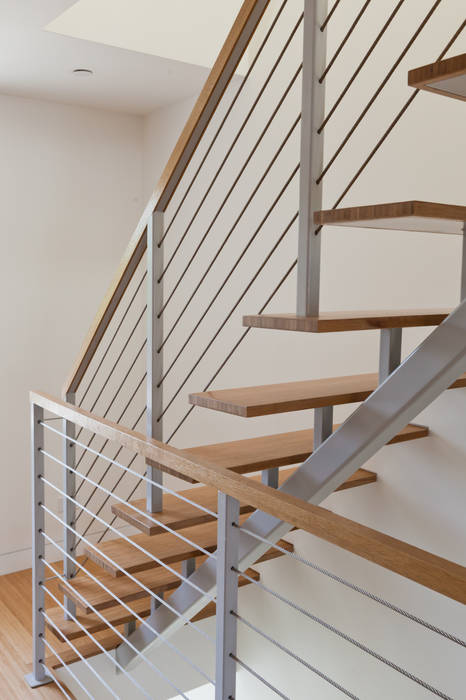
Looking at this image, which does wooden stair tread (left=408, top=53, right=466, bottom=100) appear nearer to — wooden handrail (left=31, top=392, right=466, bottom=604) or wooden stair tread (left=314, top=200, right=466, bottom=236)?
wooden stair tread (left=314, top=200, right=466, bottom=236)

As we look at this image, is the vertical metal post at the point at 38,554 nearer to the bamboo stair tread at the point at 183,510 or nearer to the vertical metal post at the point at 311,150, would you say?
the bamboo stair tread at the point at 183,510

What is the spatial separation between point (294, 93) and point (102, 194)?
1630 mm

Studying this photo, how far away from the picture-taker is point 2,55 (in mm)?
3078

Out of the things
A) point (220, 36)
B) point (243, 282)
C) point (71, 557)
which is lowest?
point (71, 557)

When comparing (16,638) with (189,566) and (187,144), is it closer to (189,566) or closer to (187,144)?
(189,566)

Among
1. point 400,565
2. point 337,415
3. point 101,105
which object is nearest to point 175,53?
point 101,105

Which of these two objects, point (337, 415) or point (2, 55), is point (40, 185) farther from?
point (337, 415)

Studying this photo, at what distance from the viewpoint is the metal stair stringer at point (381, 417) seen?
132 cm

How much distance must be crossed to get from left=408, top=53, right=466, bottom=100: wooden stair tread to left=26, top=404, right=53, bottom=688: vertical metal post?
1.87 m

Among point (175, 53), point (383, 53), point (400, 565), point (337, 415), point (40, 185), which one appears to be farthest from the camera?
point (40, 185)

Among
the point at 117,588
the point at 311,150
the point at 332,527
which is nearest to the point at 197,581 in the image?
the point at 117,588

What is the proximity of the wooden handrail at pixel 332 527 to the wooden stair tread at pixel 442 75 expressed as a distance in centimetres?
71

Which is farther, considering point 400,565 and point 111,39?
point 111,39

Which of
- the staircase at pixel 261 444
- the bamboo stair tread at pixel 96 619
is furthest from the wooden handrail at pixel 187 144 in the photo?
the bamboo stair tread at pixel 96 619
